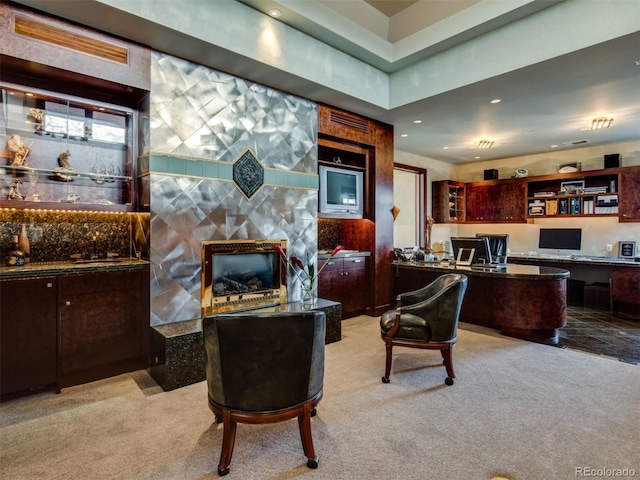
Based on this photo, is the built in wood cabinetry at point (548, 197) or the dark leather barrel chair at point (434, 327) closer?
the dark leather barrel chair at point (434, 327)

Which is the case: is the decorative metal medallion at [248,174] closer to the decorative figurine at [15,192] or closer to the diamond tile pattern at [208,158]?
the diamond tile pattern at [208,158]

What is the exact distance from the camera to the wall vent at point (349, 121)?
4.80 meters

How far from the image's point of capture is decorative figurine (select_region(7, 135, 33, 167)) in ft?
9.70

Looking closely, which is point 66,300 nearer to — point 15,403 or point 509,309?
point 15,403

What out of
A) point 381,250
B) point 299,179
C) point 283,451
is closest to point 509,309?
point 381,250

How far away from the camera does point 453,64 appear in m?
3.99

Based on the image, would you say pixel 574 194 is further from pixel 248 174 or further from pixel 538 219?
pixel 248 174

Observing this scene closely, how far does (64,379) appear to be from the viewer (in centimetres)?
292

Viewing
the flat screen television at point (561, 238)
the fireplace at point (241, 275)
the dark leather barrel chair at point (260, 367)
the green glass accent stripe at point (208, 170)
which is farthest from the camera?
the flat screen television at point (561, 238)

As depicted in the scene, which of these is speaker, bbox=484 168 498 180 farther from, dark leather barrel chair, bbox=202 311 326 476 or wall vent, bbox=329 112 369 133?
dark leather barrel chair, bbox=202 311 326 476

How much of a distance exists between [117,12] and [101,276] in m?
2.17

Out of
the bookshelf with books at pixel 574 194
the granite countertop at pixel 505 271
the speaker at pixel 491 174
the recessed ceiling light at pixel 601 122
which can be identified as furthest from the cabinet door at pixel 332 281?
the speaker at pixel 491 174

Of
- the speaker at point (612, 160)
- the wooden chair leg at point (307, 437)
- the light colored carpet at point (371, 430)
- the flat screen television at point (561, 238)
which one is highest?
the speaker at point (612, 160)

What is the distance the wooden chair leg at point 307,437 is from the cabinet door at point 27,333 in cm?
228
